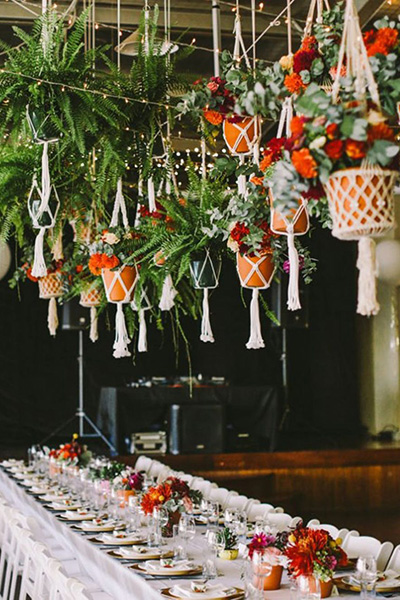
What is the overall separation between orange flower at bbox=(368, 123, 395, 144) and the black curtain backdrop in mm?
10938

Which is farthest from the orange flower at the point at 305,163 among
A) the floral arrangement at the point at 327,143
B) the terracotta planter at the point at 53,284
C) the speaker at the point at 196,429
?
the speaker at the point at 196,429

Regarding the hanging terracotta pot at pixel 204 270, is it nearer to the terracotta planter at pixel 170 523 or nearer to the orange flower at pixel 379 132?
the terracotta planter at pixel 170 523

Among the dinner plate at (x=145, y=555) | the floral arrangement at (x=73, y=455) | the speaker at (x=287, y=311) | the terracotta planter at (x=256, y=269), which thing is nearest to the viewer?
the terracotta planter at (x=256, y=269)

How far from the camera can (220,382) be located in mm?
11977

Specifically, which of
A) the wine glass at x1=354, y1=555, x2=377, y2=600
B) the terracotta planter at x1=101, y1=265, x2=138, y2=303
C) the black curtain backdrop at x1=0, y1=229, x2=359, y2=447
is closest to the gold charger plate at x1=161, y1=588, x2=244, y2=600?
the wine glass at x1=354, y1=555, x2=377, y2=600

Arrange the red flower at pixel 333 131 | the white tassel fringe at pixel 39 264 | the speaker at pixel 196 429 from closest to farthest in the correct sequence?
the red flower at pixel 333 131 → the white tassel fringe at pixel 39 264 → the speaker at pixel 196 429

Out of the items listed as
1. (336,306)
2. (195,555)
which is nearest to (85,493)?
(195,555)

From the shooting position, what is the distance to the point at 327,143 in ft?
8.26

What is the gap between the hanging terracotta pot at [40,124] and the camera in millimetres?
4562

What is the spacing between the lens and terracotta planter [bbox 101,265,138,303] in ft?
18.1

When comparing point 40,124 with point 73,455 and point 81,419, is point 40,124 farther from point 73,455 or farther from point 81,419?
point 81,419

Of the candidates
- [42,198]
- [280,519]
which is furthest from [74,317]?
[42,198]

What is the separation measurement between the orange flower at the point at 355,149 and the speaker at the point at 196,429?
8.37m

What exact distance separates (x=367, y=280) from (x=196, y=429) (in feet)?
27.6
